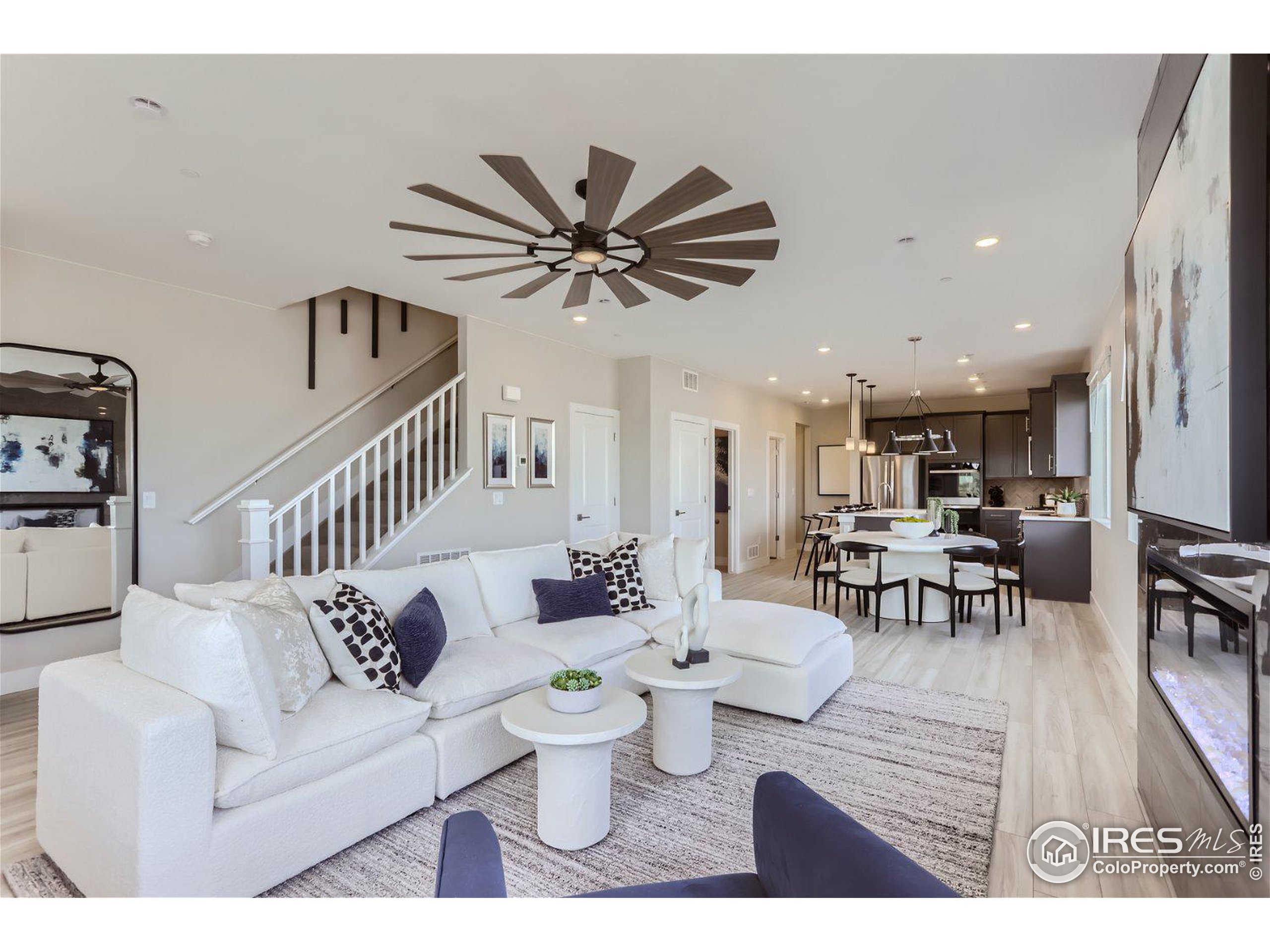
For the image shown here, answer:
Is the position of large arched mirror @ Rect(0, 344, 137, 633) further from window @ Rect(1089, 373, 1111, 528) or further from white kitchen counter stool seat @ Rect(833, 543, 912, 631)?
window @ Rect(1089, 373, 1111, 528)

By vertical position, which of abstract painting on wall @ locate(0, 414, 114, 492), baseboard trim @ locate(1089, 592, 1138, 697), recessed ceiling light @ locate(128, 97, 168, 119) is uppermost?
recessed ceiling light @ locate(128, 97, 168, 119)

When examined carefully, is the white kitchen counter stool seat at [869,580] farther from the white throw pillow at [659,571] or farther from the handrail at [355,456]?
the handrail at [355,456]

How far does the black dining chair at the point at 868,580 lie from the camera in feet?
17.1

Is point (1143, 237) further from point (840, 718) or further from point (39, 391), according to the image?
point (39, 391)

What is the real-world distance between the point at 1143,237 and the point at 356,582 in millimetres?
3428

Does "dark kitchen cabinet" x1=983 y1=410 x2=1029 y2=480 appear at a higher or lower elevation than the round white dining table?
higher

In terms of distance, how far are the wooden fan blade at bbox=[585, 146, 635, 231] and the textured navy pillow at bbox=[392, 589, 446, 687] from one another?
179cm

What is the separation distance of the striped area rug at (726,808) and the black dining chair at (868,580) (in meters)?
1.88

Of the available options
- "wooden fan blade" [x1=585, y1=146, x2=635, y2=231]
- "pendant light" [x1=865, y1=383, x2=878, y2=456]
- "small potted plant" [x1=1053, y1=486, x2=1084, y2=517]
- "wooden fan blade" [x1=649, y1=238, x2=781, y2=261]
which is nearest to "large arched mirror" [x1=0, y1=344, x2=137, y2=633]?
"wooden fan blade" [x1=585, y1=146, x2=635, y2=231]

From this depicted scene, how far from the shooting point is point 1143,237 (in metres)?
2.16

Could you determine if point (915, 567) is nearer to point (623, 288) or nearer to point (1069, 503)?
point (1069, 503)

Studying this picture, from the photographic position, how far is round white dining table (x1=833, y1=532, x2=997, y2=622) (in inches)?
211

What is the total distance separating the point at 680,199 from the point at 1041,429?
23.6 ft

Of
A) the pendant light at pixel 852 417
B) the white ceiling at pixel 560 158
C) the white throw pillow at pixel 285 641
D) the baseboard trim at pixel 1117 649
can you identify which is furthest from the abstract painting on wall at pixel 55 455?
the pendant light at pixel 852 417
